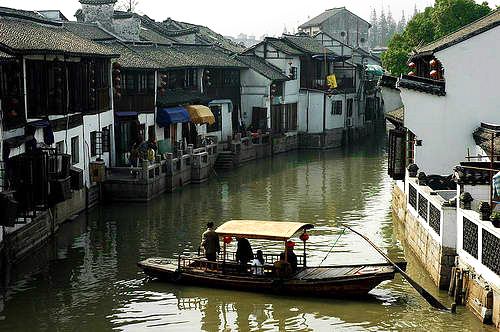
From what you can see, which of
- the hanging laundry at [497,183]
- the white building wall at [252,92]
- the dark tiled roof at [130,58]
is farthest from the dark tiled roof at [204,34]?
the hanging laundry at [497,183]

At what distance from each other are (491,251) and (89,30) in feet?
120

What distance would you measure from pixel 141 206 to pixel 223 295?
49.6 ft

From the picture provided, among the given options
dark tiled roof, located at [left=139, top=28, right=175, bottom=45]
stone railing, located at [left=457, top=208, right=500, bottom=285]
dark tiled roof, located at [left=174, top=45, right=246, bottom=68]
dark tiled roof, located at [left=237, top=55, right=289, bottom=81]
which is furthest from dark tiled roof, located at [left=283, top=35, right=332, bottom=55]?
stone railing, located at [left=457, top=208, right=500, bottom=285]

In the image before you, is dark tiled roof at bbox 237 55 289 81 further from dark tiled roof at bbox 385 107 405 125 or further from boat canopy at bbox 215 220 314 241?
boat canopy at bbox 215 220 314 241

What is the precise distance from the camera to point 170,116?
48.1 meters

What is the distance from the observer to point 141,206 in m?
37.7

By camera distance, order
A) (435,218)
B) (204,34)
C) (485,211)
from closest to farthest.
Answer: (485,211), (435,218), (204,34)

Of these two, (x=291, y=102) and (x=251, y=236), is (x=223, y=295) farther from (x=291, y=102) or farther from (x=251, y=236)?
(x=291, y=102)

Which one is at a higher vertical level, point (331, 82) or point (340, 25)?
point (340, 25)

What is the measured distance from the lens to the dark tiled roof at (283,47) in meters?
65.3

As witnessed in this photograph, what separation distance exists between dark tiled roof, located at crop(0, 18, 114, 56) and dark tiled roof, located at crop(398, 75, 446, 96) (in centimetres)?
1262

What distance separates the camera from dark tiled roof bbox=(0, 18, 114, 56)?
28859 millimetres

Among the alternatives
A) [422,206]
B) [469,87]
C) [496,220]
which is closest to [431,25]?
[469,87]

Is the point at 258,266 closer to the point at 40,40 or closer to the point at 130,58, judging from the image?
the point at 40,40
